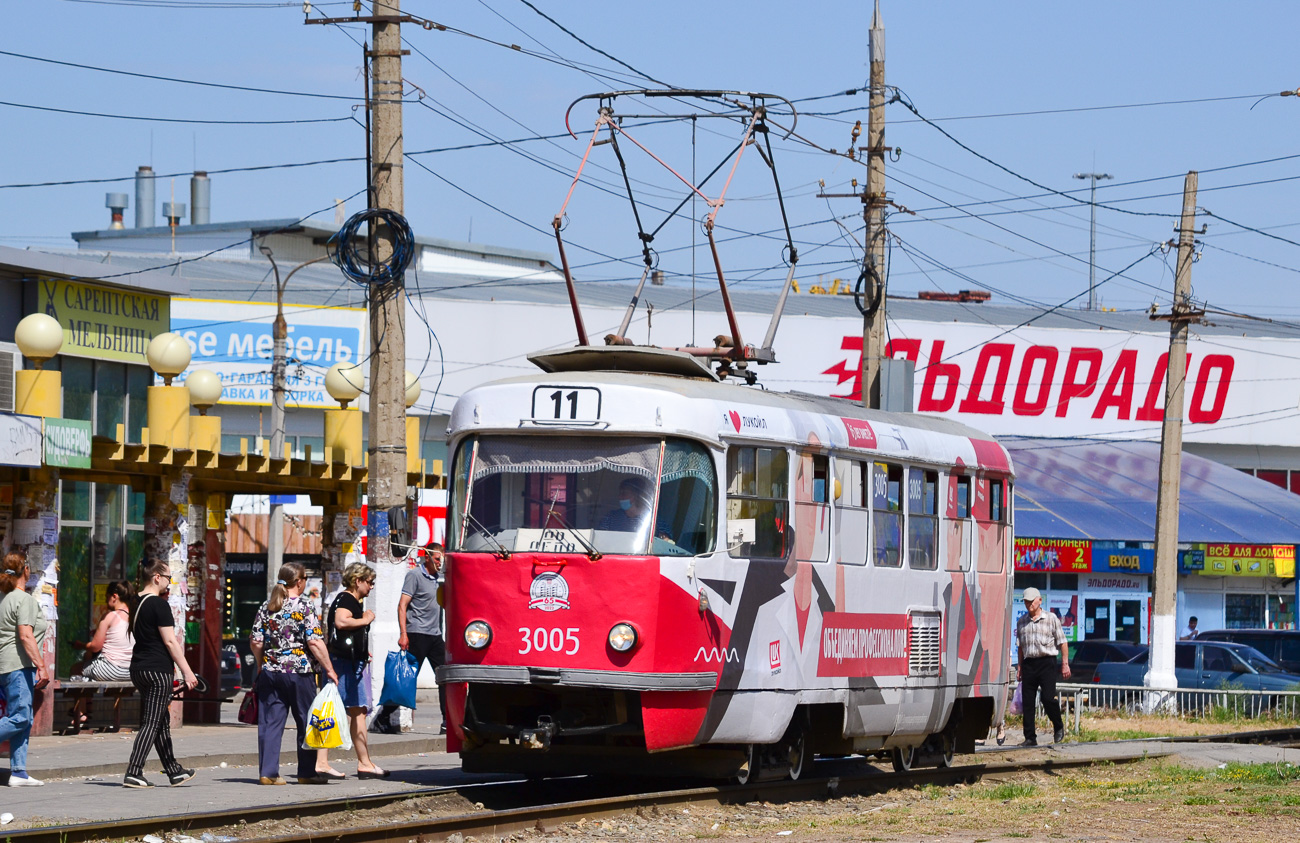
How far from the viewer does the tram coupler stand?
12.8 metres

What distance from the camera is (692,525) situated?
13102mm

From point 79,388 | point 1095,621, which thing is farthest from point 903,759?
point 1095,621

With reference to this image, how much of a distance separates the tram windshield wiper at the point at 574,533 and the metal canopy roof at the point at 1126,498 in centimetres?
2563

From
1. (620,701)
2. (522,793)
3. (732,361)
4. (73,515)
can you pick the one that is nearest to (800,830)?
(620,701)

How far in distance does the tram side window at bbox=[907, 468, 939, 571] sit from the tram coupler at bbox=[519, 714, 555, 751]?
162 inches

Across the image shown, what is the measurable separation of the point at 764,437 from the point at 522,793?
3214 mm

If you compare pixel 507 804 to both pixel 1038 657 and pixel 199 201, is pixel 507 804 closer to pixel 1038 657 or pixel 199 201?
pixel 1038 657

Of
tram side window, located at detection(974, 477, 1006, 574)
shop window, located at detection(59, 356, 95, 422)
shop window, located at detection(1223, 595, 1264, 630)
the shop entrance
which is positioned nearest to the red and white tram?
tram side window, located at detection(974, 477, 1006, 574)

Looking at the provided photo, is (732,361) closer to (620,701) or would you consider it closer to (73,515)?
(620,701)

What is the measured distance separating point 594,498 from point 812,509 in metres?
2.05

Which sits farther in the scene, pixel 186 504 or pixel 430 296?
pixel 430 296

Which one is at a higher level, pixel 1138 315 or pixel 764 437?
pixel 1138 315

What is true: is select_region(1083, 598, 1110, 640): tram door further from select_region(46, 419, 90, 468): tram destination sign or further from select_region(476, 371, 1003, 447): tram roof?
select_region(46, 419, 90, 468): tram destination sign

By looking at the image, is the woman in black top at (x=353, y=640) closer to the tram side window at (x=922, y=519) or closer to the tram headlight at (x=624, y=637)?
the tram headlight at (x=624, y=637)
